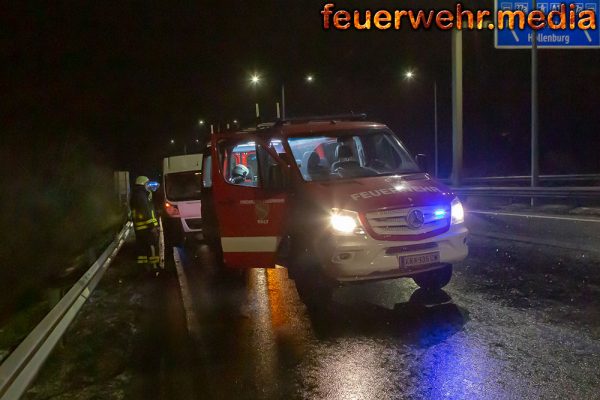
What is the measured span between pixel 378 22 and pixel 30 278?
14.6 m

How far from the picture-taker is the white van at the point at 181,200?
1448 centimetres

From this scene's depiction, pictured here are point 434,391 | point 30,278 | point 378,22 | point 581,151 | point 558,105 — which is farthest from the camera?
point 558,105

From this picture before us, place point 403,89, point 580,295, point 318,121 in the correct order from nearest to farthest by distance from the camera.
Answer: point 580,295 < point 318,121 < point 403,89

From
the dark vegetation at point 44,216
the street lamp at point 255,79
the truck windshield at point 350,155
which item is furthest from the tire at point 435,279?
the street lamp at point 255,79

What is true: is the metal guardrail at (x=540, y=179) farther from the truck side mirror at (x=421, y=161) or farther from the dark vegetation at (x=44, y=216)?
the truck side mirror at (x=421, y=161)

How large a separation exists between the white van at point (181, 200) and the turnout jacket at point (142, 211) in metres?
3.61

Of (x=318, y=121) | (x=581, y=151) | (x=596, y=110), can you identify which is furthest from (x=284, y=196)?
(x=596, y=110)

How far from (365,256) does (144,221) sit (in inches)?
205

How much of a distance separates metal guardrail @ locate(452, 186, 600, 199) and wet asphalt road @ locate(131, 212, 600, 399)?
23.5ft

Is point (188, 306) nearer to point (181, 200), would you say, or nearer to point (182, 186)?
point (181, 200)

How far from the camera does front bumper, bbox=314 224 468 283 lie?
21.7 feet

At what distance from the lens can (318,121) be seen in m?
8.54

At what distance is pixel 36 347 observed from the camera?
210 inches

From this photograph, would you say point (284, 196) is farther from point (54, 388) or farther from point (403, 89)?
point (403, 89)
